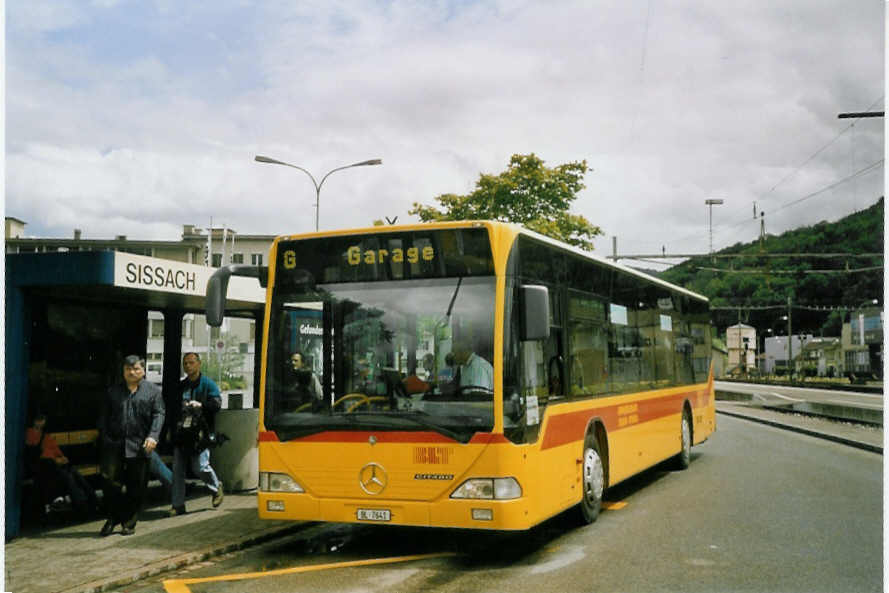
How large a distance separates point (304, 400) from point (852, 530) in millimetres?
5566

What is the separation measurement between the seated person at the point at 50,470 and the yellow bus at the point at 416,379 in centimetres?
317

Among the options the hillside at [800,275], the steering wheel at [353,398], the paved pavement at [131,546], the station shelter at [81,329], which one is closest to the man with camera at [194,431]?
the paved pavement at [131,546]

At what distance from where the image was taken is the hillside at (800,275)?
3912 cm

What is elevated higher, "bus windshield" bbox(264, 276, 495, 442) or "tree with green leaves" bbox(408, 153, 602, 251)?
"tree with green leaves" bbox(408, 153, 602, 251)

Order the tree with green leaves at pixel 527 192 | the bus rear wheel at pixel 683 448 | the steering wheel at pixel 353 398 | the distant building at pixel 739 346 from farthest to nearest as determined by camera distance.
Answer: the distant building at pixel 739 346 → the tree with green leaves at pixel 527 192 → the bus rear wheel at pixel 683 448 → the steering wheel at pixel 353 398

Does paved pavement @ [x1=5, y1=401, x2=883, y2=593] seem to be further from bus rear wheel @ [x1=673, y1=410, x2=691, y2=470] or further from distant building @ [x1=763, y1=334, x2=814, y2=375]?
distant building @ [x1=763, y1=334, x2=814, y2=375]

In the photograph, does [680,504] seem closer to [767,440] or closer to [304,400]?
[304,400]

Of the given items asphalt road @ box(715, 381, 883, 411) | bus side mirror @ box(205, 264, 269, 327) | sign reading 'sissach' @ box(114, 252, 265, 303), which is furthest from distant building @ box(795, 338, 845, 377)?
bus side mirror @ box(205, 264, 269, 327)

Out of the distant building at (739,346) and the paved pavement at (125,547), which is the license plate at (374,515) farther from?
the distant building at (739,346)

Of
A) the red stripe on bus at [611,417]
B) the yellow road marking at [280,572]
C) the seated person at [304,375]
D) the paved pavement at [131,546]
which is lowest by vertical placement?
the yellow road marking at [280,572]

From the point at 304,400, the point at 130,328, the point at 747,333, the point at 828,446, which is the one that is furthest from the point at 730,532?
the point at 747,333

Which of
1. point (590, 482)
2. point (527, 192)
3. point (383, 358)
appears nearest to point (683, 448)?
point (590, 482)

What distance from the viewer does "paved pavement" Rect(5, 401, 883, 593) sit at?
7395 millimetres

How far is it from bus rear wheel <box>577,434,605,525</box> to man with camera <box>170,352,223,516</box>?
168 inches
